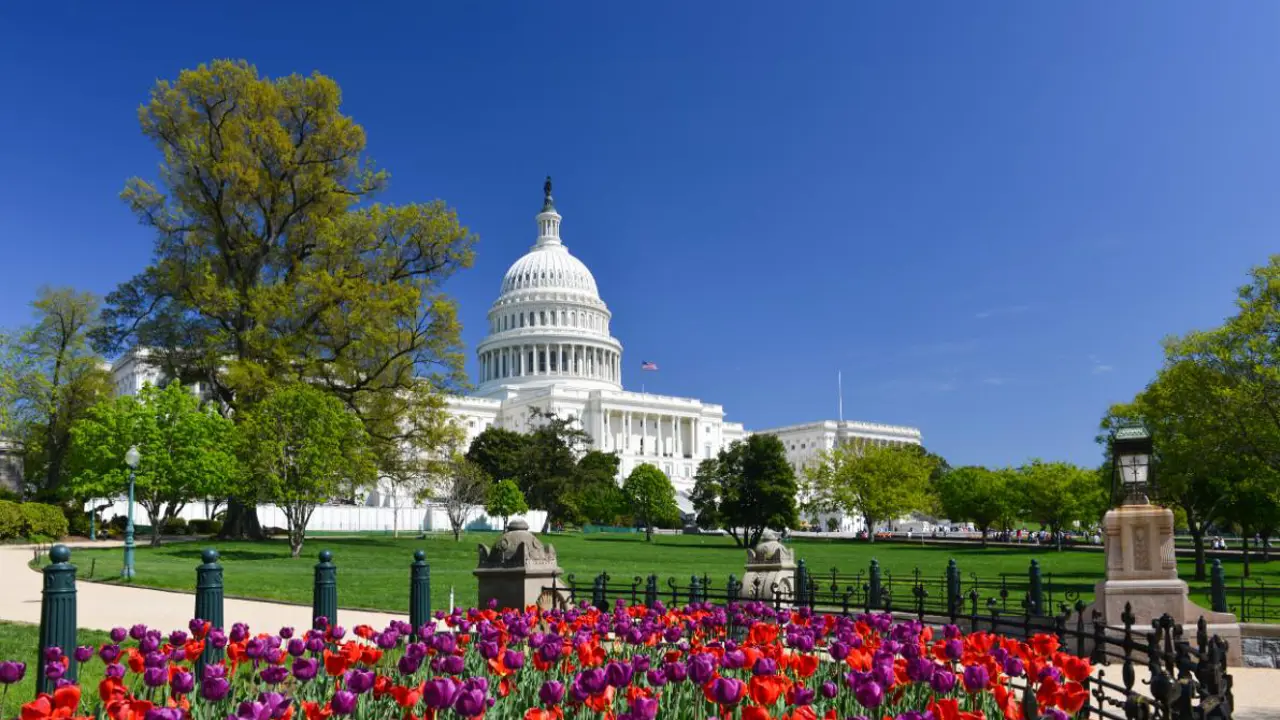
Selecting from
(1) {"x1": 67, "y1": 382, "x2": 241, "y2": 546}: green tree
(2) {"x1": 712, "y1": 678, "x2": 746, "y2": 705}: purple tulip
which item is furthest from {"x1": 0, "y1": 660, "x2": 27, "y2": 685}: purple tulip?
(1) {"x1": 67, "y1": 382, "x2": 241, "y2": 546}: green tree

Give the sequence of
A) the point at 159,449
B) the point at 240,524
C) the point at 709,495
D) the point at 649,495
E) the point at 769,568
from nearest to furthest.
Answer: the point at 769,568, the point at 159,449, the point at 240,524, the point at 709,495, the point at 649,495

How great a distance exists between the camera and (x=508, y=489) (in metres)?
72.7

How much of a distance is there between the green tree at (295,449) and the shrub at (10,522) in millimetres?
13109

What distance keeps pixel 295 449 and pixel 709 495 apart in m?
38.8

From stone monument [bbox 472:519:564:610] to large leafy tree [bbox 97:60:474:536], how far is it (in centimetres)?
3010

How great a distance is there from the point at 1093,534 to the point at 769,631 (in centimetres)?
9681

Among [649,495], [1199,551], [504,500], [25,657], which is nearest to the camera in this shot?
[25,657]

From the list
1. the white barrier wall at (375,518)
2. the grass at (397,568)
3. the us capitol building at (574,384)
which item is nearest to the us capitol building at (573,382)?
the us capitol building at (574,384)

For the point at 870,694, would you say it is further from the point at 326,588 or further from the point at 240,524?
the point at 240,524

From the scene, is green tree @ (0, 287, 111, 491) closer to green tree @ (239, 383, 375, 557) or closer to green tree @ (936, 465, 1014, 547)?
green tree @ (239, 383, 375, 557)

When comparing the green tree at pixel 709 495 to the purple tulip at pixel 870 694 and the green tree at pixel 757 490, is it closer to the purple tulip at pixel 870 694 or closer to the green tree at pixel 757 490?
the green tree at pixel 757 490

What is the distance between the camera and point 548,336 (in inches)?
5807

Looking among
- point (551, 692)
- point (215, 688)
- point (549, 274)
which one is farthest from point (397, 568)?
A: point (549, 274)

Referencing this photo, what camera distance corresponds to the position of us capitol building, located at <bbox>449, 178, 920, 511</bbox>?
455ft
